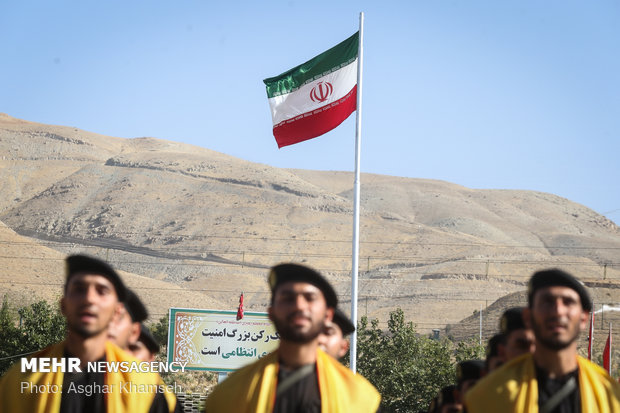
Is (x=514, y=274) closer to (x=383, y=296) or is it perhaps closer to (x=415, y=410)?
(x=383, y=296)

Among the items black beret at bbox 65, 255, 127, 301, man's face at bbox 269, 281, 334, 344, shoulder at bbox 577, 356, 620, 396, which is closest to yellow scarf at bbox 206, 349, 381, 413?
man's face at bbox 269, 281, 334, 344

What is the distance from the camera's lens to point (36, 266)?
2638 inches

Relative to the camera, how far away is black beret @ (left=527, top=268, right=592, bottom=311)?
4293 millimetres

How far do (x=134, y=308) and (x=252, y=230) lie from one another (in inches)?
3952

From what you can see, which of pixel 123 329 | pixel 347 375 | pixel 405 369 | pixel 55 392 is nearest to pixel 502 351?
pixel 347 375

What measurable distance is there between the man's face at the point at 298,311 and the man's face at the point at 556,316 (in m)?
1.05

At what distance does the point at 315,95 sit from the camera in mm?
13453

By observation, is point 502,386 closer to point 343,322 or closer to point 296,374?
point 296,374

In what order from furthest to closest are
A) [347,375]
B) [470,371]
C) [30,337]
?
1. [30,337]
2. [470,371]
3. [347,375]

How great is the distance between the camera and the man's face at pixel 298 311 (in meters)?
4.23

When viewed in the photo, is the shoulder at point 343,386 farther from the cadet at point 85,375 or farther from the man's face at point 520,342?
the man's face at point 520,342

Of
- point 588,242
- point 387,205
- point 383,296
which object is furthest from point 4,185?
point 588,242

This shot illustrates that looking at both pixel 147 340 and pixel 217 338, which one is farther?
pixel 217 338

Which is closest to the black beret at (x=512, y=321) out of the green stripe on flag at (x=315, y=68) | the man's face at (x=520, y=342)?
the man's face at (x=520, y=342)
